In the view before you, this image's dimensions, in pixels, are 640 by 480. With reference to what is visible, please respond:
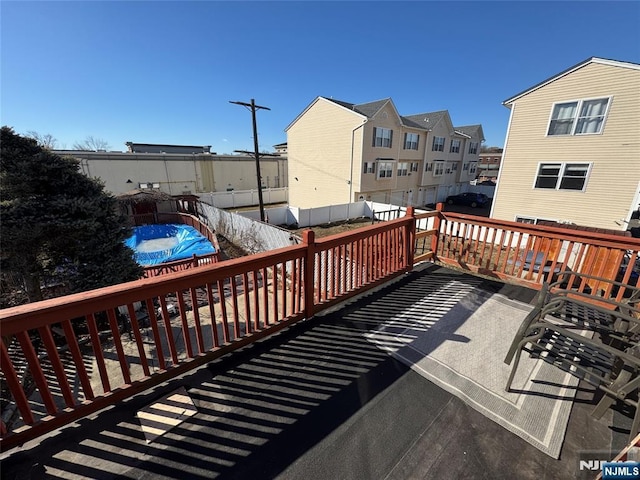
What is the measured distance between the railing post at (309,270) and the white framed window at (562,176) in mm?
13153

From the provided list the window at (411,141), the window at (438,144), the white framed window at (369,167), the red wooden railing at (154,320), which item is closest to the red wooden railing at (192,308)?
the red wooden railing at (154,320)

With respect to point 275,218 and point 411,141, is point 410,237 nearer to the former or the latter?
point 275,218

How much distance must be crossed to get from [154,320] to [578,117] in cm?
1510

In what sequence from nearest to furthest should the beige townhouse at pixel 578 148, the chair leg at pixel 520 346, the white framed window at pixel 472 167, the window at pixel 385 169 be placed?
the chair leg at pixel 520 346, the beige townhouse at pixel 578 148, the window at pixel 385 169, the white framed window at pixel 472 167

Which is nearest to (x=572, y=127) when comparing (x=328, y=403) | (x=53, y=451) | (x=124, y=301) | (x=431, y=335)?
(x=431, y=335)

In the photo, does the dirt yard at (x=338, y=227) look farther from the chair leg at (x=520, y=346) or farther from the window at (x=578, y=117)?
the chair leg at (x=520, y=346)

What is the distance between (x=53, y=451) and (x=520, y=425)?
3135 millimetres

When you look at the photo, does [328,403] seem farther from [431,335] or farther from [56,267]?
[56,267]

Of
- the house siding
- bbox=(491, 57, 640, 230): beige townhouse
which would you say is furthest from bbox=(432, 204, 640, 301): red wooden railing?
the house siding

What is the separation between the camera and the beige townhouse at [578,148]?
9.46m

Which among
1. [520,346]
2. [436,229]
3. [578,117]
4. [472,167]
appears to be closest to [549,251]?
[436,229]

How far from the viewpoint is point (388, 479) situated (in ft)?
5.12

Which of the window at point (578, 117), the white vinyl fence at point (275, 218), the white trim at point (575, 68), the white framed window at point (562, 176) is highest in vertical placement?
the white trim at point (575, 68)

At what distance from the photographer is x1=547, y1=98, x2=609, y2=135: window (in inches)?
389
